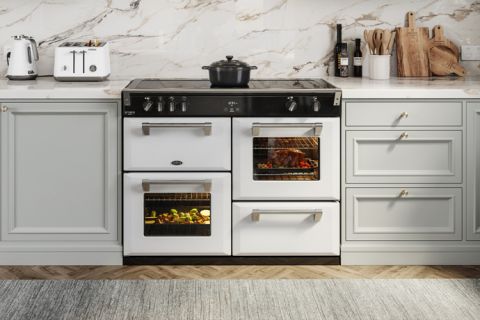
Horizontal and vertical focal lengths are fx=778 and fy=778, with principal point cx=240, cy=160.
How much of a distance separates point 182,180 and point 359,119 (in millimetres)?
919

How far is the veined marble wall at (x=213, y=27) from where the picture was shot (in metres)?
4.49

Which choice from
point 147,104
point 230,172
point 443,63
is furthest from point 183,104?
point 443,63

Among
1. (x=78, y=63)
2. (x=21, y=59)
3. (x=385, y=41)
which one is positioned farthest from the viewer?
(x=385, y=41)

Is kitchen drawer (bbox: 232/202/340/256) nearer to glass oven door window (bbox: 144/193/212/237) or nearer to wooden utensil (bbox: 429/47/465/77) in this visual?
glass oven door window (bbox: 144/193/212/237)

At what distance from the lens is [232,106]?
378cm

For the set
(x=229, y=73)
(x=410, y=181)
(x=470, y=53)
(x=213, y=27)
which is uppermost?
(x=213, y=27)

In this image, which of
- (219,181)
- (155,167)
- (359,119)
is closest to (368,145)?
(359,119)

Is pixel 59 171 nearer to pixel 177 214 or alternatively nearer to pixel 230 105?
pixel 177 214

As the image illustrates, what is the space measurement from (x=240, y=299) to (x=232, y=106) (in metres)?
0.94

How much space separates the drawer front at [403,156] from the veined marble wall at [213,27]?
2.83 feet

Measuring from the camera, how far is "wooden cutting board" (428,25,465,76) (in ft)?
14.9

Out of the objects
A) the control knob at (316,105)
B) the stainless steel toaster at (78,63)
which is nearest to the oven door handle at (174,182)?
the control knob at (316,105)

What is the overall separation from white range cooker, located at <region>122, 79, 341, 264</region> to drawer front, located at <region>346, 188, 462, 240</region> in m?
0.11

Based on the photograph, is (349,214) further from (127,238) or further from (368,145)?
(127,238)
